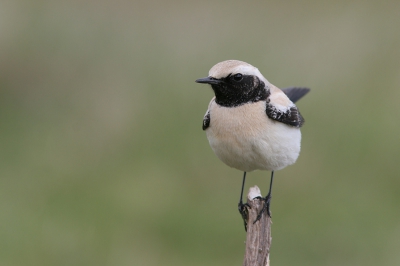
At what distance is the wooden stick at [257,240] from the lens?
6458 mm

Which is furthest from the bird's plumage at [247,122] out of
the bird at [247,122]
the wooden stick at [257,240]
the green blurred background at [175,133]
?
the green blurred background at [175,133]

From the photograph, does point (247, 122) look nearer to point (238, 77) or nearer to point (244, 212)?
point (238, 77)

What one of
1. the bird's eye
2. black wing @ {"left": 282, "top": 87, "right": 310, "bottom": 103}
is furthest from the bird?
black wing @ {"left": 282, "top": 87, "right": 310, "bottom": 103}

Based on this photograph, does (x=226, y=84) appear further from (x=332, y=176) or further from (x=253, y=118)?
(x=332, y=176)

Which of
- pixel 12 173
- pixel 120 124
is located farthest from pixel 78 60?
pixel 12 173

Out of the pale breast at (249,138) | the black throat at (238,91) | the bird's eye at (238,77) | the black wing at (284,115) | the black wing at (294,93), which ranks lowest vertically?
the pale breast at (249,138)

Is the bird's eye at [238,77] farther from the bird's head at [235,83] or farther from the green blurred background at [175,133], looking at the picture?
the green blurred background at [175,133]

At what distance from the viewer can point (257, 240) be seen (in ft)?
21.7

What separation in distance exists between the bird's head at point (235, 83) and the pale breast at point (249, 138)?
82 mm

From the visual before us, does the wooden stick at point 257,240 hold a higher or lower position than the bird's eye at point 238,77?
lower

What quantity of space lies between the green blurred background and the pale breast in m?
3.60

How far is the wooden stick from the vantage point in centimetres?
646

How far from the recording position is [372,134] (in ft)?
40.5

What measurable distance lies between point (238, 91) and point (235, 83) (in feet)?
0.39
